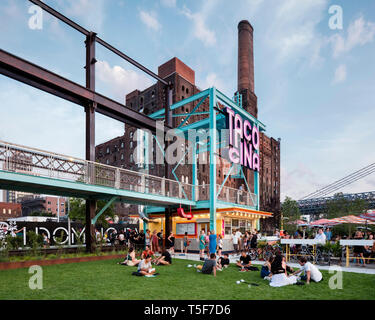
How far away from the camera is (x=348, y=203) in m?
71.3

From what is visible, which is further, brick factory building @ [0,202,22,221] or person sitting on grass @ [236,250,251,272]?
brick factory building @ [0,202,22,221]

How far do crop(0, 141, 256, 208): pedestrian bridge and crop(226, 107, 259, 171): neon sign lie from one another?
3.84 m

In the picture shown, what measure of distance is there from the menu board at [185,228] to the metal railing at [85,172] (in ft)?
8.02

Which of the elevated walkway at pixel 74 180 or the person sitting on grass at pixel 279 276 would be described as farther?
the elevated walkway at pixel 74 180

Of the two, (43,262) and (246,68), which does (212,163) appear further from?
(246,68)

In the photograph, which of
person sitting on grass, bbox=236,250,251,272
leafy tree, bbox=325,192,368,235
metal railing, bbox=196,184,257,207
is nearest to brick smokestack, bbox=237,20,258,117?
leafy tree, bbox=325,192,368,235

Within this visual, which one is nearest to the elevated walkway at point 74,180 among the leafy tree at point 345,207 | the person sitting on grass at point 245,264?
the person sitting on grass at point 245,264

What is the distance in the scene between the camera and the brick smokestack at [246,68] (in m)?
76.1

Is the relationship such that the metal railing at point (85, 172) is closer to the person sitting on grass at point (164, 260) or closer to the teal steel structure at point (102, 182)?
the teal steel structure at point (102, 182)

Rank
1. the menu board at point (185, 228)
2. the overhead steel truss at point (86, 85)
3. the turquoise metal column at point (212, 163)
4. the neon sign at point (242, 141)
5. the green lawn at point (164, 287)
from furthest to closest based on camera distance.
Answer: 1. the menu board at point (185, 228)
2. the neon sign at point (242, 141)
3. the turquoise metal column at point (212, 163)
4. the overhead steel truss at point (86, 85)
5. the green lawn at point (164, 287)

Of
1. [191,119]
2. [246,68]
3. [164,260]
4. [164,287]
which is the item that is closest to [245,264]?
[164,260]

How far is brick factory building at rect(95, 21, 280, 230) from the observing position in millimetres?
64750

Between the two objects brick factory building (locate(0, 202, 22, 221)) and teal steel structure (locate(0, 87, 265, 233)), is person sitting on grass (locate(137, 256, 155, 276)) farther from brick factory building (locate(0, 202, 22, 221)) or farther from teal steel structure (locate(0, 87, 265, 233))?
brick factory building (locate(0, 202, 22, 221))
